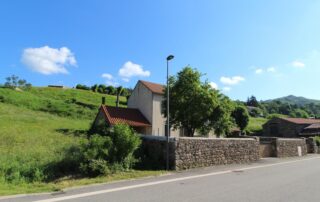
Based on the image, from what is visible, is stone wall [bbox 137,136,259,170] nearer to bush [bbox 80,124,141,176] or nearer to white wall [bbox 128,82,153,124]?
bush [bbox 80,124,141,176]

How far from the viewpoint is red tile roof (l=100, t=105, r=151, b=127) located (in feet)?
103

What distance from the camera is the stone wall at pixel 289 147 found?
30.0 meters

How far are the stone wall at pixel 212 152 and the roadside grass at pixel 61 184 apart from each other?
269 centimetres

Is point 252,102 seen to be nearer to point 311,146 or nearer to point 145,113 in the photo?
point 311,146

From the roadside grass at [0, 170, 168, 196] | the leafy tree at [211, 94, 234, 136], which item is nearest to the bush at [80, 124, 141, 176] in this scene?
the roadside grass at [0, 170, 168, 196]

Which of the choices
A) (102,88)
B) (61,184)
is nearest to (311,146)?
(61,184)

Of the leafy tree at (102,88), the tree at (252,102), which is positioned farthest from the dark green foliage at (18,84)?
the tree at (252,102)

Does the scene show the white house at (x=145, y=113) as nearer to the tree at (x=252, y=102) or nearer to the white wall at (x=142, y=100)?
the white wall at (x=142, y=100)

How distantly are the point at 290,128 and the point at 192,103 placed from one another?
44446mm

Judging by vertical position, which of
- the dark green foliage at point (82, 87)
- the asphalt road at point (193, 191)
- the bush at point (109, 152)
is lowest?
the asphalt road at point (193, 191)

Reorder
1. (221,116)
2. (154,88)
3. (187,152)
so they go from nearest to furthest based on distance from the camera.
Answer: (187,152), (221,116), (154,88)

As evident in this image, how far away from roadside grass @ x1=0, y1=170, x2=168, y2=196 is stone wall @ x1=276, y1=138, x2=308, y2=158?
1902cm

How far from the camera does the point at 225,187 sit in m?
11.6

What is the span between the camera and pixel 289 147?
105 feet
